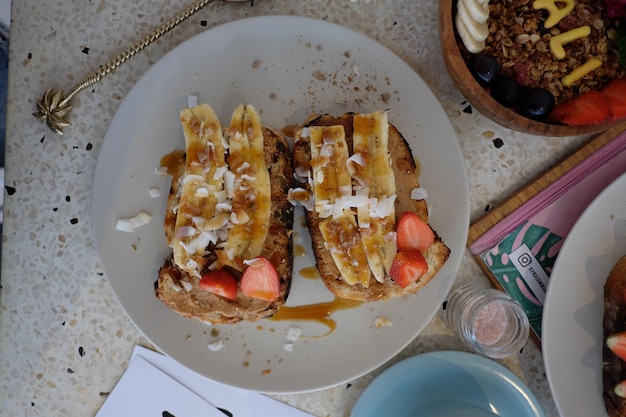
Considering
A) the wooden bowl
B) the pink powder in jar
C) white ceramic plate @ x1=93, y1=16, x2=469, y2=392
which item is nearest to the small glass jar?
the pink powder in jar

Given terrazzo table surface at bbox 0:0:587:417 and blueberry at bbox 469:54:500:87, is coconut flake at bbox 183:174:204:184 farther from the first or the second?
blueberry at bbox 469:54:500:87

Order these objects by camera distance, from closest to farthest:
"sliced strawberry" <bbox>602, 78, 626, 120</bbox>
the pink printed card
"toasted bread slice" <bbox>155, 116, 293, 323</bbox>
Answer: "sliced strawberry" <bbox>602, 78, 626, 120</bbox>
"toasted bread slice" <bbox>155, 116, 293, 323</bbox>
the pink printed card

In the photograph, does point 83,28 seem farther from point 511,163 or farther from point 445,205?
point 511,163

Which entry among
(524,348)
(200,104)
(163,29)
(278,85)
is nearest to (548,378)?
(524,348)

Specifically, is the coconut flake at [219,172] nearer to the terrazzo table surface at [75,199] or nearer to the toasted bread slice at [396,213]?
the toasted bread slice at [396,213]

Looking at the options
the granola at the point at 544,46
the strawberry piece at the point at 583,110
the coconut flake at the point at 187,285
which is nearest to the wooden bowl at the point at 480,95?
the strawberry piece at the point at 583,110
